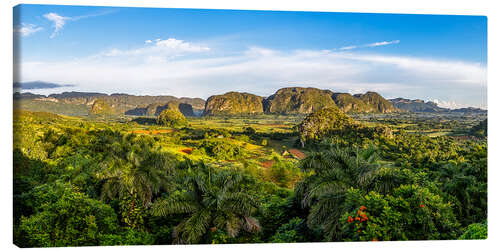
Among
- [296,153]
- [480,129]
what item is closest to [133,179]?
[296,153]

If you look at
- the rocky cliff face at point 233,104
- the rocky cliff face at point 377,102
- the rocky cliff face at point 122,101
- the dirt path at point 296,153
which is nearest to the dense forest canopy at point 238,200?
the rocky cliff face at point 122,101

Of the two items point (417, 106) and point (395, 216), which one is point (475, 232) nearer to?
point (395, 216)

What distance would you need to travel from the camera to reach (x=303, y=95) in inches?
540

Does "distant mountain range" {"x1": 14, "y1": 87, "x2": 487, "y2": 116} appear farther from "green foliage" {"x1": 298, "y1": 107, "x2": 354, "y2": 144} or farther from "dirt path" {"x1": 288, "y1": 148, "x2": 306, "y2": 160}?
"dirt path" {"x1": 288, "y1": 148, "x2": 306, "y2": 160}

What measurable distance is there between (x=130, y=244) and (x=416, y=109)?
1203cm

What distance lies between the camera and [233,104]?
15.1 meters

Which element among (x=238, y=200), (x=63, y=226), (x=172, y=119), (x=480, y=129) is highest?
(x=172, y=119)

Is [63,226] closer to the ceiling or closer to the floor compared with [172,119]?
closer to the floor

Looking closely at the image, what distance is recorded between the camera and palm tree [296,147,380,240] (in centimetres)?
599

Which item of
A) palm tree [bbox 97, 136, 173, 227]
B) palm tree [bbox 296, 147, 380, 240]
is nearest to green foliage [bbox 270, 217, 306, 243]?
palm tree [bbox 296, 147, 380, 240]

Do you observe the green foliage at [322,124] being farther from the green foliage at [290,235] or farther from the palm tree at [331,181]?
the green foliage at [290,235]

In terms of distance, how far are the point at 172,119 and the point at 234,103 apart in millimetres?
3224

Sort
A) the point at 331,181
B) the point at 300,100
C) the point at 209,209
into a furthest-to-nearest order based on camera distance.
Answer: the point at 300,100 → the point at 331,181 → the point at 209,209
